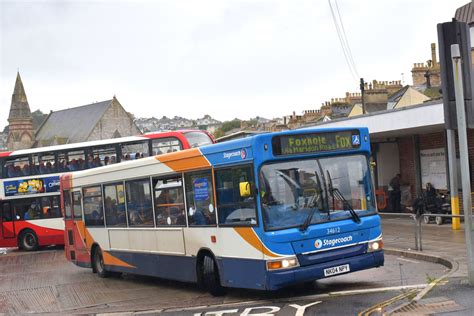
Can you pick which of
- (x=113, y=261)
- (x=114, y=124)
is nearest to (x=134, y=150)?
(x=113, y=261)

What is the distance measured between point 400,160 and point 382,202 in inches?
75.4

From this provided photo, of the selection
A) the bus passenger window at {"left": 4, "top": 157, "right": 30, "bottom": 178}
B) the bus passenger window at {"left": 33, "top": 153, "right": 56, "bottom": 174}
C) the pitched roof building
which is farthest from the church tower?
the bus passenger window at {"left": 33, "top": 153, "right": 56, "bottom": 174}

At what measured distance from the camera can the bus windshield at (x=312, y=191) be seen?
1070 cm

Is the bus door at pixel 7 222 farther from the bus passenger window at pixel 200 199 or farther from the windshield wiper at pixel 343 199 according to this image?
the windshield wiper at pixel 343 199

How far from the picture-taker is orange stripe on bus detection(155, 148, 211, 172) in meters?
12.3

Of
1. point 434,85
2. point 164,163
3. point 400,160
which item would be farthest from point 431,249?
point 434,85

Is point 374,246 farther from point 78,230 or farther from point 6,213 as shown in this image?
point 6,213

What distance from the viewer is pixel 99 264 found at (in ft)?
58.5

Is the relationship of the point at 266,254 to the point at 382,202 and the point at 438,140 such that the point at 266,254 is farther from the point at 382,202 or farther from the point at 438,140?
the point at 382,202

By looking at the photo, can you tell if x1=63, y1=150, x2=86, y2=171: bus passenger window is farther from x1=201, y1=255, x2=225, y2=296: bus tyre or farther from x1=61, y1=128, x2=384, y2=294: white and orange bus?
x1=201, y1=255, x2=225, y2=296: bus tyre

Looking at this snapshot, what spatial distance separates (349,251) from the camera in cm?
1119

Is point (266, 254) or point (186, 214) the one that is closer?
point (266, 254)

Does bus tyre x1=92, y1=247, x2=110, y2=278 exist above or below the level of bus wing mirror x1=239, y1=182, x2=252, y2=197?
below

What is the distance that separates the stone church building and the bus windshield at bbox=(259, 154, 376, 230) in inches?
3294
